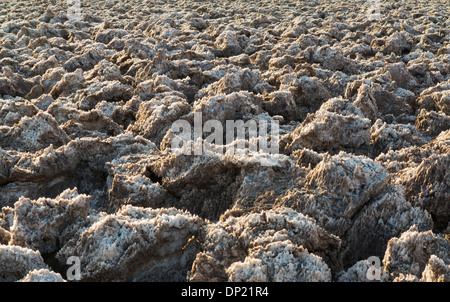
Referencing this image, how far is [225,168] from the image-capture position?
3.68m

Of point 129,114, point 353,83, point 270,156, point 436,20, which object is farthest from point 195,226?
point 436,20

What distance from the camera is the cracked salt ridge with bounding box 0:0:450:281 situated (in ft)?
9.00
